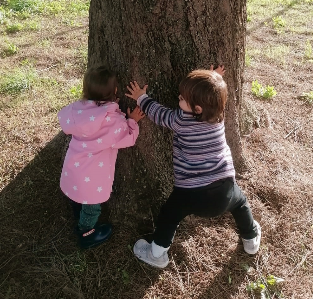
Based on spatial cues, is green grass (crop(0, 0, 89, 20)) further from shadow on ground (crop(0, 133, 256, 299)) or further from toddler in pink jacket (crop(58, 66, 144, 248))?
toddler in pink jacket (crop(58, 66, 144, 248))

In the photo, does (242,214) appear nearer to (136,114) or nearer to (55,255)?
(136,114)

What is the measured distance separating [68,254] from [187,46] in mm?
1679

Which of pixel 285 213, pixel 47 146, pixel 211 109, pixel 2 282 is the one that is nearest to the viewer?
pixel 211 109

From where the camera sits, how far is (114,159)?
2.61 m

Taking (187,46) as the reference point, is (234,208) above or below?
below

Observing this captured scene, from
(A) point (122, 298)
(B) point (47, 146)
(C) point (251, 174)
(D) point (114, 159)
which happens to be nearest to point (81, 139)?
(D) point (114, 159)

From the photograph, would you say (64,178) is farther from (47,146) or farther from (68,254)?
(47,146)

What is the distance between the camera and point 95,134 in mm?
2375

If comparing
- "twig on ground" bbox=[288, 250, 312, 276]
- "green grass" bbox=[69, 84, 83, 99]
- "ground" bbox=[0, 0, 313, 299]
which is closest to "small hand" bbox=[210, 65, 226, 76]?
"ground" bbox=[0, 0, 313, 299]

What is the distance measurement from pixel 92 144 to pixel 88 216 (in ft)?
1.94

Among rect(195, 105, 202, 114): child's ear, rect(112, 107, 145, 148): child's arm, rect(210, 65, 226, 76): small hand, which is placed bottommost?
rect(112, 107, 145, 148): child's arm

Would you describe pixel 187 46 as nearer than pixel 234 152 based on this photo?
Yes

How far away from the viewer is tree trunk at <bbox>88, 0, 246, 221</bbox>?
7.56 feet

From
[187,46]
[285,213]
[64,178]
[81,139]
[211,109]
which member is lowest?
[285,213]
